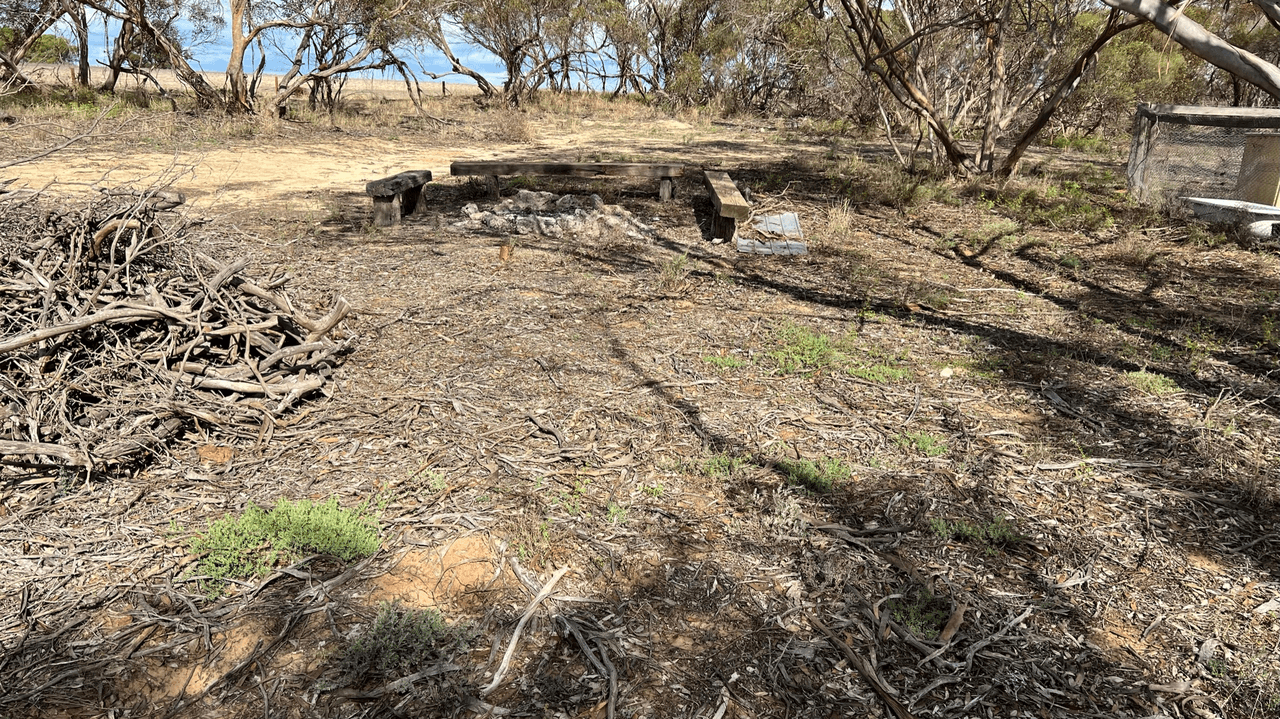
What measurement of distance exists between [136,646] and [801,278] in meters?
4.96

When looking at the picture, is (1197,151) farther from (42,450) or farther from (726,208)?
(42,450)

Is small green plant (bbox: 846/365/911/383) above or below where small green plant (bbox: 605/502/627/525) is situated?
above

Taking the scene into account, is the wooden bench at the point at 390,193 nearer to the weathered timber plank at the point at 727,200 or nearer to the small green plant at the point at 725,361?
the weathered timber plank at the point at 727,200

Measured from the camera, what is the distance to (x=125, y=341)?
10.4 feet

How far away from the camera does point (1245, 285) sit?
224 inches

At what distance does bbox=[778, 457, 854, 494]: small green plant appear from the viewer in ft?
9.95

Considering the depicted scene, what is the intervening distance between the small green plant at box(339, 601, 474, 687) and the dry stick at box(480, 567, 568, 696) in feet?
0.44

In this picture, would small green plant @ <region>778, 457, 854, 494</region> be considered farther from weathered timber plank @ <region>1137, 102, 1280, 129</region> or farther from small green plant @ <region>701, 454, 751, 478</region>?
weathered timber plank @ <region>1137, 102, 1280, 129</region>

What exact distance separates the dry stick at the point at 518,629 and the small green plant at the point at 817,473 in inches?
42.4

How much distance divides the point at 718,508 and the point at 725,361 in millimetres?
1463

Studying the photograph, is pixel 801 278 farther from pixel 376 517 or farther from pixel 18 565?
pixel 18 565


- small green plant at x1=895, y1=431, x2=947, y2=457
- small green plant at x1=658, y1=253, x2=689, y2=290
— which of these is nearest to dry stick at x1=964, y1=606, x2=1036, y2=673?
small green plant at x1=895, y1=431, x2=947, y2=457

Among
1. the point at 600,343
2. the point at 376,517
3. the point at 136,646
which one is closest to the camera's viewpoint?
the point at 136,646

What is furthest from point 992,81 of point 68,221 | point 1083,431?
point 68,221
